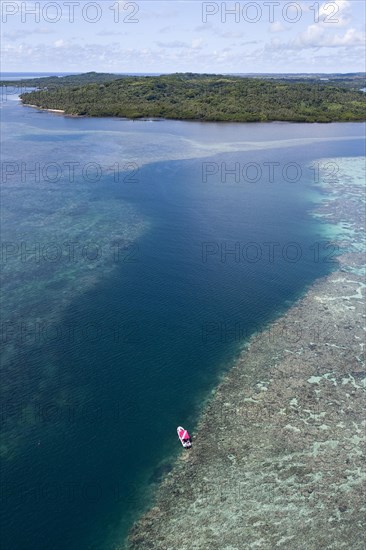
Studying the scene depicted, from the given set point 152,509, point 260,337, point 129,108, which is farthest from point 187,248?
point 129,108

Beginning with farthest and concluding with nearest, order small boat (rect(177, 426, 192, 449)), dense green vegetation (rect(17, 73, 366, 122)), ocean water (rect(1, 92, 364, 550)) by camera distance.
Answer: dense green vegetation (rect(17, 73, 366, 122))
small boat (rect(177, 426, 192, 449))
ocean water (rect(1, 92, 364, 550))

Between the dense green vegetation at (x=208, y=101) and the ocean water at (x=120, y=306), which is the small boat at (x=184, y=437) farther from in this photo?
the dense green vegetation at (x=208, y=101)

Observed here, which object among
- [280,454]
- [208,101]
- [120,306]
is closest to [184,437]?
[280,454]

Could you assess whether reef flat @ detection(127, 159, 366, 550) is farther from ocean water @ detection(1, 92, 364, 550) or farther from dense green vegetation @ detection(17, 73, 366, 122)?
dense green vegetation @ detection(17, 73, 366, 122)

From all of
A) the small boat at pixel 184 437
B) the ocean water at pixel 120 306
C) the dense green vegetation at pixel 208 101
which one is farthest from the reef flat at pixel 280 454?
the dense green vegetation at pixel 208 101

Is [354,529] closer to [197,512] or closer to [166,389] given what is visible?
[197,512]

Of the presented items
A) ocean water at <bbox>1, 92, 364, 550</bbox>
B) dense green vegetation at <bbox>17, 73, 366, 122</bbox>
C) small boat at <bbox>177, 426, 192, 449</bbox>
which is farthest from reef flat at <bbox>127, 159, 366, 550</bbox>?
dense green vegetation at <bbox>17, 73, 366, 122</bbox>

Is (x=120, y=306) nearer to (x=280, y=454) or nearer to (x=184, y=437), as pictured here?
(x=184, y=437)
